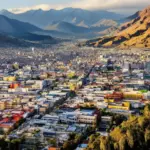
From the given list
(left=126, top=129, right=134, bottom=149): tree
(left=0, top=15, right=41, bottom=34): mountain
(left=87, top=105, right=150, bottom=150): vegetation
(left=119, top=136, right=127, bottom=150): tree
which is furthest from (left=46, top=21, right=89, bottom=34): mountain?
(left=119, top=136, right=127, bottom=150): tree

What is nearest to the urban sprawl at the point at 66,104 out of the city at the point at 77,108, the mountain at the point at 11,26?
the city at the point at 77,108

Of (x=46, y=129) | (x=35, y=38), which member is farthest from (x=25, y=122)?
(x=35, y=38)

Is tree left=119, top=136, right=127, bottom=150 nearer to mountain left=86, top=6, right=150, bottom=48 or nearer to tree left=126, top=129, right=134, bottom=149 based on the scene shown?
tree left=126, top=129, right=134, bottom=149

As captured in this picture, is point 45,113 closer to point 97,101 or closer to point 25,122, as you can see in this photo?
point 25,122

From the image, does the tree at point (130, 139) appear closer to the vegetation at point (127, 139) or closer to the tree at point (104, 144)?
the vegetation at point (127, 139)

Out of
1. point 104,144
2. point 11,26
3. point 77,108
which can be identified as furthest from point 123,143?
point 11,26

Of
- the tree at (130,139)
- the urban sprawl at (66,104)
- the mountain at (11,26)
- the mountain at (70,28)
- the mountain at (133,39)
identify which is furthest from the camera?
the mountain at (70,28)

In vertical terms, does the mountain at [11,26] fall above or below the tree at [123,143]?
above

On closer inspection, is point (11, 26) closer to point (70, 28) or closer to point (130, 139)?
point (70, 28)
